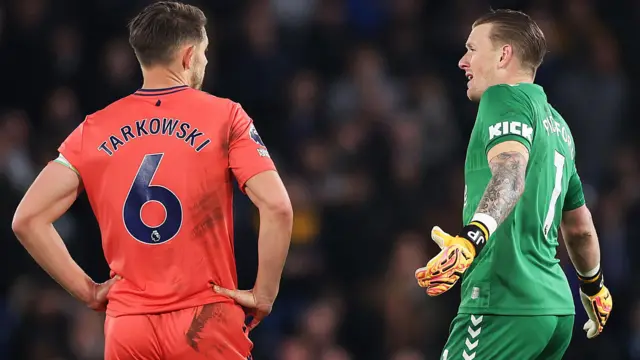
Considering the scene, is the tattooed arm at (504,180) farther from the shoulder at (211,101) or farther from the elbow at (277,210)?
the shoulder at (211,101)

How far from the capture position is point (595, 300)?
5930mm

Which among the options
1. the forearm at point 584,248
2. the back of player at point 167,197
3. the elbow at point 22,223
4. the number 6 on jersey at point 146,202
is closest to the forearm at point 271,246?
the back of player at point 167,197

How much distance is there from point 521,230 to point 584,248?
712 mm

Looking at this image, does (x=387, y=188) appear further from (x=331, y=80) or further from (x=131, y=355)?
(x=131, y=355)

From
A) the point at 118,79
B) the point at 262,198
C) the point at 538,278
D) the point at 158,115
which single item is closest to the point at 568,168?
the point at 538,278

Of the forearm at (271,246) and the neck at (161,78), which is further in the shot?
the neck at (161,78)

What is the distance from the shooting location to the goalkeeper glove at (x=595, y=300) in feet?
19.4

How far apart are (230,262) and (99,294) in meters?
0.61

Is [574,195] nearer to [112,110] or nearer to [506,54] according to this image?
[506,54]

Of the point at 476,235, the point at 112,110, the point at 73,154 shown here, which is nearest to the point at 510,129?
the point at 476,235

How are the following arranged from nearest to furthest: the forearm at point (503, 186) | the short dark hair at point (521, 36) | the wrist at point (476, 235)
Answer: the wrist at point (476, 235)
the forearm at point (503, 186)
the short dark hair at point (521, 36)

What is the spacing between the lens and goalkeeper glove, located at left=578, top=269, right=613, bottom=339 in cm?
591

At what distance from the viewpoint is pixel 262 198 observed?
5.13 metres

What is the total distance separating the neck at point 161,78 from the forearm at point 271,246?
0.73 m
